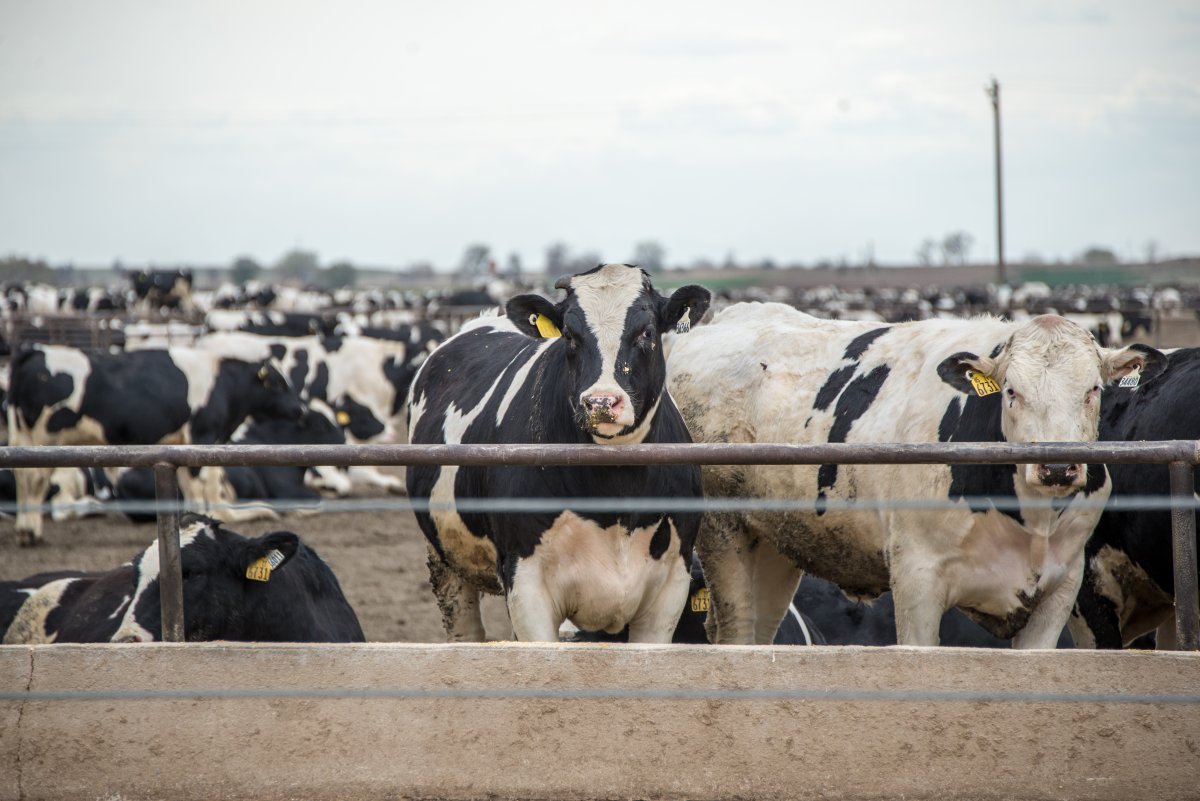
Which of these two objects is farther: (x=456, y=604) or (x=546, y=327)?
(x=456, y=604)

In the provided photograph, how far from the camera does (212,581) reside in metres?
5.83

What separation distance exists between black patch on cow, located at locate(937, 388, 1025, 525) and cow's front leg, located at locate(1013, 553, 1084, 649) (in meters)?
0.33

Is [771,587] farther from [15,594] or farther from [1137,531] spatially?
[15,594]

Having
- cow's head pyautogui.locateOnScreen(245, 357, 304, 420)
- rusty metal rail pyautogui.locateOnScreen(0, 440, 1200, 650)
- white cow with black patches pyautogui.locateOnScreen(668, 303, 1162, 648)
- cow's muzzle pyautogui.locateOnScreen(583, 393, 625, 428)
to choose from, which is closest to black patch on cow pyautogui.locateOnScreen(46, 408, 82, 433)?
cow's head pyautogui.locateOnScreen(245, 357, 304, 420)

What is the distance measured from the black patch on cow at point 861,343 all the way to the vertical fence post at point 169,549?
3194mm

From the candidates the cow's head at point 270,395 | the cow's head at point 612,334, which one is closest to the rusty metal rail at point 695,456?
the cow's head at point 612,334

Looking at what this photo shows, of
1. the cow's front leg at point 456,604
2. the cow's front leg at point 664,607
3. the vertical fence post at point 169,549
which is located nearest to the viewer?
the vertical fence post at point 169,549

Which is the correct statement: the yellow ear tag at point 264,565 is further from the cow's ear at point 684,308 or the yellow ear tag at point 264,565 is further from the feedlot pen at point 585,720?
the cow's ear at point 684,308

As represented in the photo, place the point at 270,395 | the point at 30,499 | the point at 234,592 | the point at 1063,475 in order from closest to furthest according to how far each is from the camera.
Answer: the point at 1063,475
the point at 234,592
the point at 30,499
the point at 270,395

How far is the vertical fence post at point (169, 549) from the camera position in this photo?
3.96 metres

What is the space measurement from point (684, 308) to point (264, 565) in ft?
7.24

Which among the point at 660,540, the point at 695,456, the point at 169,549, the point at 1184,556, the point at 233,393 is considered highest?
the point at 695,456

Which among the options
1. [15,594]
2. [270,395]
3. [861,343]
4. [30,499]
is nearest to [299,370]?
[270,395]

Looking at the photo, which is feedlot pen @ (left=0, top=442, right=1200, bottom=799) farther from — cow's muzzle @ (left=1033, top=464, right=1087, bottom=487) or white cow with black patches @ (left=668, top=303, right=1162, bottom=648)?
white cow with black patches @ (left=668, top=303, right=1162, bottom=648)
